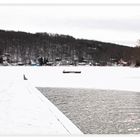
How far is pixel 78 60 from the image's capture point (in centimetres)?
14738

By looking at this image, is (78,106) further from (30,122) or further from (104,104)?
(30,122)

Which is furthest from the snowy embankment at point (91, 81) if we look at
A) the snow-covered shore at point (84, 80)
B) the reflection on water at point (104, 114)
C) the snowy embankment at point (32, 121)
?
the snowy embankment at point (32, 121)

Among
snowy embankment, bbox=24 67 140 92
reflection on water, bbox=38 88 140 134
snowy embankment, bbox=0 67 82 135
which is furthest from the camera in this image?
snowy embankment, bbox=24 67 140 92

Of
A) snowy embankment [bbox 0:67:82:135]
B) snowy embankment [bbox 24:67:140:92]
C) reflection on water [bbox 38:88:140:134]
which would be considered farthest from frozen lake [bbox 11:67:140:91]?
snowy embankment [bbox 0:67:82:135]

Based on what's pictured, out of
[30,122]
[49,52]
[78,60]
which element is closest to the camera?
[30,122]

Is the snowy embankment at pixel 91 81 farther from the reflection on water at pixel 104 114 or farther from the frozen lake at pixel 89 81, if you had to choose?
the reflection on water at pixel 104 114

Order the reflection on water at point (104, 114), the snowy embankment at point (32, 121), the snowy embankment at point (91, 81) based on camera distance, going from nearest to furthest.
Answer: the snowy embankment at point (32, 121), the reflection on water at point (104, 114), the snowy embankment at point (91, 81)

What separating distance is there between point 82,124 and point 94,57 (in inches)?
5080

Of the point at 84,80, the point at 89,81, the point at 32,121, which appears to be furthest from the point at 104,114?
the point at 84,80

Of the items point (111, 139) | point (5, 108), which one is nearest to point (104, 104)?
point (5, 108)

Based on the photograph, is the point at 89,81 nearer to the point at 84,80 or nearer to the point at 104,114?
the point at 84,80

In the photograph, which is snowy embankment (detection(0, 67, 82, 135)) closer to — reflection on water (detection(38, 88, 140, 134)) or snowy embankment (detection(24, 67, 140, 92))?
reflection on water (detection(38, 88, 140, 134))

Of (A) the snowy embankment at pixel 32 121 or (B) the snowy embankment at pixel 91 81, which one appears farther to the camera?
(B) the snowy embankment at pixel 91 81

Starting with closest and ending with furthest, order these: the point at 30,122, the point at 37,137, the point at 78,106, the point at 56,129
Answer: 1. the point at 37,137
2. the point at 56,129
3. the point at 30,122
4. the point at 78,106
